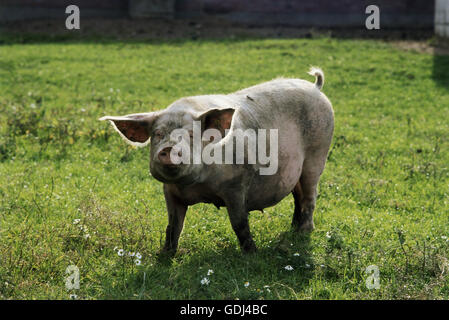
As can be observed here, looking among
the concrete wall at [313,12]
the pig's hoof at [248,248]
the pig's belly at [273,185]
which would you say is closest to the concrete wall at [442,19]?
the concrete wall at [313,12]

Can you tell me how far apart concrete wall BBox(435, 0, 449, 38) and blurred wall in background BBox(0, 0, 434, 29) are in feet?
7.59

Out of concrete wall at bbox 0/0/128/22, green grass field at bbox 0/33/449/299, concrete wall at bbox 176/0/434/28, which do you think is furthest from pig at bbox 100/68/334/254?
concrete wall at bbox 0/0/128/22

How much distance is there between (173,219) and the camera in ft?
15.8

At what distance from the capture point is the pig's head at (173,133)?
13.1 ft

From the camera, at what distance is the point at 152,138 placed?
167 inches

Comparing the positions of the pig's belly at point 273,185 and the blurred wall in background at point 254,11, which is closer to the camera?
the pig's belly at point 273,185

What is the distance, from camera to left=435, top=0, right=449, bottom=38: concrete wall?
53.4 ft

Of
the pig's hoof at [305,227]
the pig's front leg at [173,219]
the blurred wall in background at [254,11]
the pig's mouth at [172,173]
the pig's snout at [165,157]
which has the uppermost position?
the blurred wall in background at [254,11]

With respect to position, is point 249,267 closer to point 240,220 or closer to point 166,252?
point 240,220

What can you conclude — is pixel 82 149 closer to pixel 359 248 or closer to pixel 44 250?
pixel 44 250

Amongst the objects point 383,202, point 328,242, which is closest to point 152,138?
point 328,242

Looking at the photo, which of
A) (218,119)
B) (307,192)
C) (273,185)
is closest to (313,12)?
(307,192)

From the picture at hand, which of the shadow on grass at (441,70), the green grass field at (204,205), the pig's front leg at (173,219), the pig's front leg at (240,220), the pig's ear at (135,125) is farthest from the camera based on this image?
the shadow on grass at (441,70)

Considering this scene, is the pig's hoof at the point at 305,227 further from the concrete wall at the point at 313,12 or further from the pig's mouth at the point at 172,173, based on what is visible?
the concrete wall at the point at 313,12
